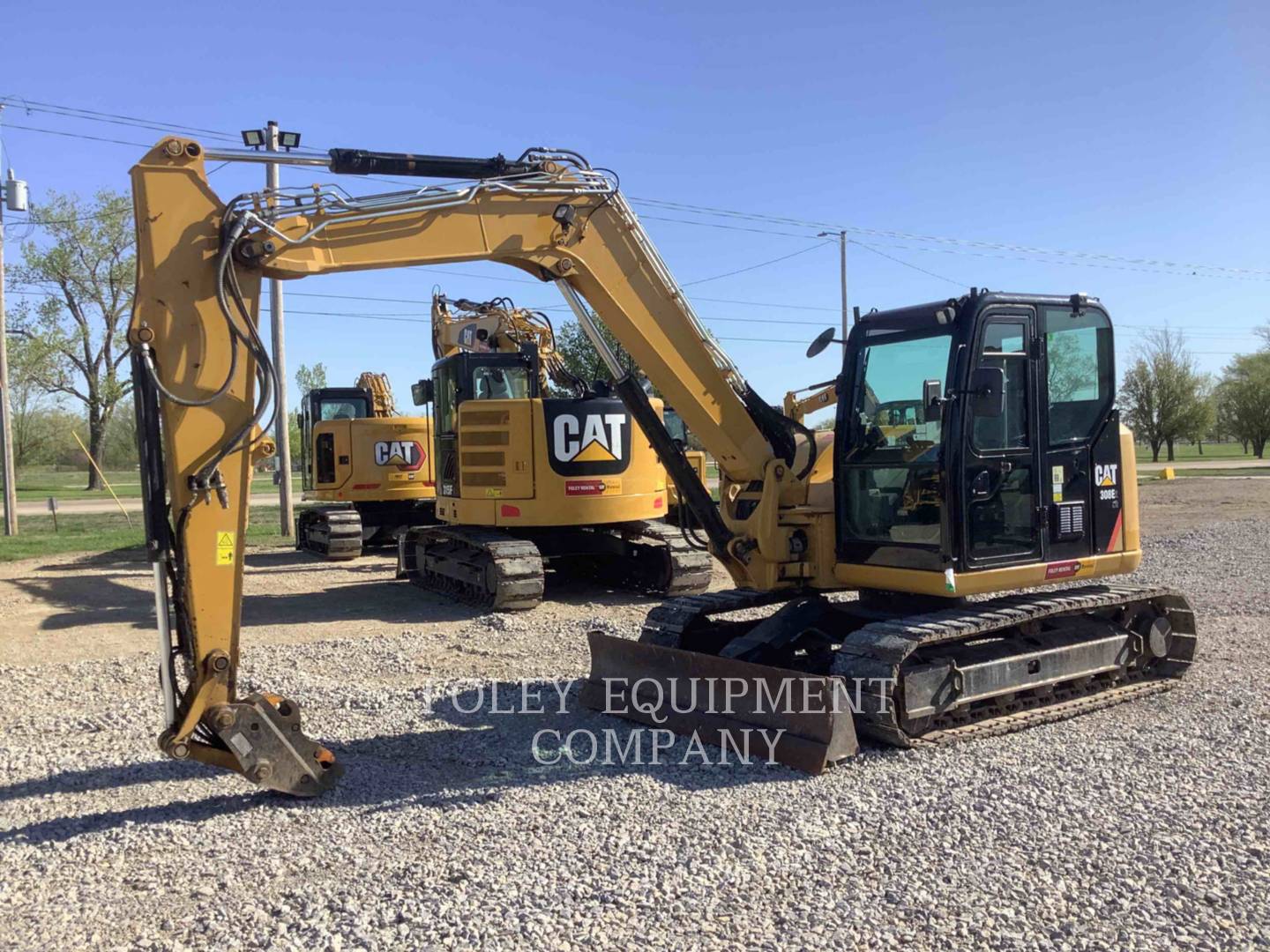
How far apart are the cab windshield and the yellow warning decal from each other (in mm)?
3899

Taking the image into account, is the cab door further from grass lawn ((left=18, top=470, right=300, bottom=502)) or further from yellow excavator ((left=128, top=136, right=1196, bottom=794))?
grass lawn ((left=18, top=470, right=300, bottom=502))

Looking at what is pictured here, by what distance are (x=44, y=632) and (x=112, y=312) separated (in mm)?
36368

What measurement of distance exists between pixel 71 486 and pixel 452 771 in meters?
51.1

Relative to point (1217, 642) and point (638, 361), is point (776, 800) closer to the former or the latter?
point (638, 361)

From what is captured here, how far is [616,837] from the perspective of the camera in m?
5.00

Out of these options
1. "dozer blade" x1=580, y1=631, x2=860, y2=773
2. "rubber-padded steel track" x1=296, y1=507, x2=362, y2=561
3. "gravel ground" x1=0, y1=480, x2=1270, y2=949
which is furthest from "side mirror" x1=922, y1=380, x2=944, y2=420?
"rubber-padded steel track" x1=296, y1=507, x2=362, y2=561

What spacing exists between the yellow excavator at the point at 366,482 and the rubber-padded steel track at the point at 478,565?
3621 mm

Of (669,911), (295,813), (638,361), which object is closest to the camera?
(669,911)

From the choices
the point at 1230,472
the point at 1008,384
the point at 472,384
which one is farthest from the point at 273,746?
the point at 1230,472

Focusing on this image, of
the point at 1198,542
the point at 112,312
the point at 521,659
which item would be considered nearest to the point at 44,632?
the point at 521,659

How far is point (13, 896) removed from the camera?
4.50m

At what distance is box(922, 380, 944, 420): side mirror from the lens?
6.55 metres

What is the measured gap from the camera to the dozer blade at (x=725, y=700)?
604 centimetres

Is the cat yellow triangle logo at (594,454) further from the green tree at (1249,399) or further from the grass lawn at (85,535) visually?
the green tree at (1249,399)
